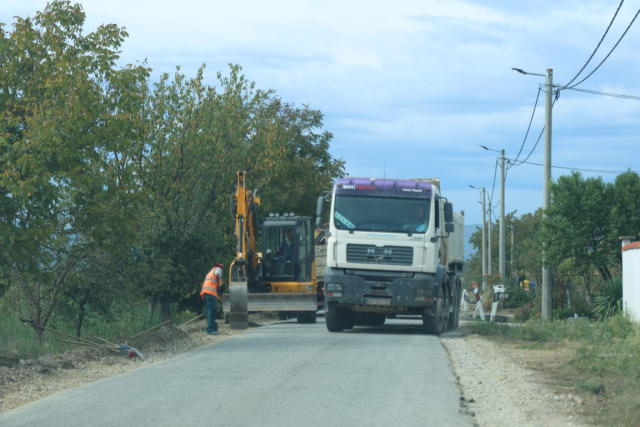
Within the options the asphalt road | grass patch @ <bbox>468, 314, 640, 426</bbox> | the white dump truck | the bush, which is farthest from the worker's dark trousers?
the bush

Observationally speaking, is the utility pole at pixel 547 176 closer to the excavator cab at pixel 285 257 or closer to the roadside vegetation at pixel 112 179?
the excavator cab at pixel 285 257

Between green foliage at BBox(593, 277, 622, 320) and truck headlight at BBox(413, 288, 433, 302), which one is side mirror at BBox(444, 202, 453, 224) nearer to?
truck headlight at BBox(413, 288, 433, 302)

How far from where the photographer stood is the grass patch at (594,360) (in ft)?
30.2

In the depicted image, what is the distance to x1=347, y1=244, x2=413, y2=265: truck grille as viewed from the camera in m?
19.9

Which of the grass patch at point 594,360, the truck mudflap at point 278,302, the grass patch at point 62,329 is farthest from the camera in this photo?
the truck mudflap at point 278,302

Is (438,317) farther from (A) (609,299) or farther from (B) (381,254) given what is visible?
(A) (609,299)

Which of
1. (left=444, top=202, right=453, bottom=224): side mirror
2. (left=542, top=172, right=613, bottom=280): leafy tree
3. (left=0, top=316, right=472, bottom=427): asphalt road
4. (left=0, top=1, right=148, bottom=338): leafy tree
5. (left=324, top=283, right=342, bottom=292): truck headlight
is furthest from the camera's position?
(left=542, top=172, right=613, bottom=280): leafy tree

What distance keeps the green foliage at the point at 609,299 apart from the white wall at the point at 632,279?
2168mm

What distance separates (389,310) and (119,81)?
8.11m

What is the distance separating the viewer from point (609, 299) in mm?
25859

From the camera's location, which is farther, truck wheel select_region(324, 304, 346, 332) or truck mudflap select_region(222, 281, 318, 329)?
truck mudflap select_region(222, 281, 318, 329)

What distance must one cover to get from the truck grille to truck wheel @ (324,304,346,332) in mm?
1786

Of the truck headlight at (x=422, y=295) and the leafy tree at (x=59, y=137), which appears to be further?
the truck headlight at (x=422, y=295)

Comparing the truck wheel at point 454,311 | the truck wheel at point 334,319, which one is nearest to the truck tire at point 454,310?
the truck wheel at point 454,311
